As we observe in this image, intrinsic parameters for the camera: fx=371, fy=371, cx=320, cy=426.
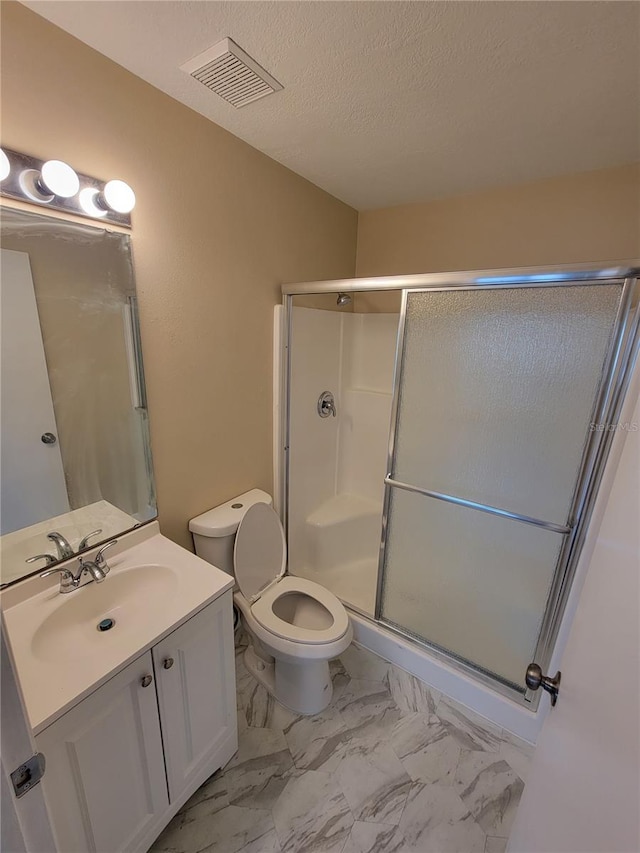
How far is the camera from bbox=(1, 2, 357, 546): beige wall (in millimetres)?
1017

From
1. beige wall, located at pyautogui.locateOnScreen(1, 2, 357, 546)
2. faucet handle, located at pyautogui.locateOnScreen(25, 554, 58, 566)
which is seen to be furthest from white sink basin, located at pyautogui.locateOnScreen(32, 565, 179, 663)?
beige wall, located at pyautogui.locateOnScreen(1, 2, 357, 546)

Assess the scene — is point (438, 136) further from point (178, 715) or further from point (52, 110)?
point (178, 715)

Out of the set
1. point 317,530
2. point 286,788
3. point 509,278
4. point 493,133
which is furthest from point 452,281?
point 286,788

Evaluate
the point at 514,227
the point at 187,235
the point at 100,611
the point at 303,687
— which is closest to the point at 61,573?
the point at 100,611

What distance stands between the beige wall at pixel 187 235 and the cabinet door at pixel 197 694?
51 cm

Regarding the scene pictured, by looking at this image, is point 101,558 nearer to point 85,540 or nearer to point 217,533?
point 85,540

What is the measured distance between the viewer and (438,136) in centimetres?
143

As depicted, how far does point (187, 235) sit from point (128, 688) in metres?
1.49

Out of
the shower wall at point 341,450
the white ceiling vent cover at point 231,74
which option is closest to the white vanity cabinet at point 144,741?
the shower wall at point 341,450

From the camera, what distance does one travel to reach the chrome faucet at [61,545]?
118 cm

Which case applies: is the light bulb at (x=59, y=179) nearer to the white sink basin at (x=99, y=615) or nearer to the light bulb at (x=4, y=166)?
the light bulb at (x=4, y=166)

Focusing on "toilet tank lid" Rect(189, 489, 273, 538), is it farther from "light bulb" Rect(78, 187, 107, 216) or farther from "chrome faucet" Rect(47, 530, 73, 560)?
"light bulb" Rect(78, 187, 107, 216)

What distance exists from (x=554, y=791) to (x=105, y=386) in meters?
1.51

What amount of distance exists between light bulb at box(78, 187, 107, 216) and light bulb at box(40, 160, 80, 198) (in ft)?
0.16
